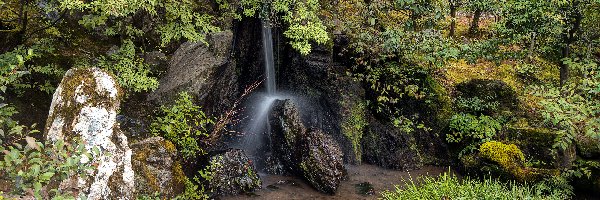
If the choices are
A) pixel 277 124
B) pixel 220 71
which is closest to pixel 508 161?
pixel 277 124

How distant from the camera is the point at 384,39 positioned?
34.4ft

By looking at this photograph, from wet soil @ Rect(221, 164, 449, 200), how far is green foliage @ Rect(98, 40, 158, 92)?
112 inches

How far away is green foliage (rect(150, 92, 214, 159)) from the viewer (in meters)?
7.78

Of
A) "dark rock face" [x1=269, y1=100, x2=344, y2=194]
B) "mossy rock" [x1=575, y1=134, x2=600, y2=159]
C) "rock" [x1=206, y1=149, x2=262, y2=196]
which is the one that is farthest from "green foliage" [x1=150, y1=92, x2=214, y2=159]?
"mossy rock" [x1=575, y1=134, x2=600, y2=159]

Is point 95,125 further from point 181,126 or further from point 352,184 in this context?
point 352,184

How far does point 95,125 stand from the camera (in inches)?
202

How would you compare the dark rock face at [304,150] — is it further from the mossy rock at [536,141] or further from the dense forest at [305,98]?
the mossy rock at [536,141]

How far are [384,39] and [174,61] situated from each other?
215 inches

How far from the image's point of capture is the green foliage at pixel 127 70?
740 cm

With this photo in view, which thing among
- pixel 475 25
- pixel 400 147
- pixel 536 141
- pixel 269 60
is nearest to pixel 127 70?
pixel 269 60

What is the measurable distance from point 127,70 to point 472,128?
331 inches

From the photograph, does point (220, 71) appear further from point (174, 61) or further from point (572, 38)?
point (572, 38)

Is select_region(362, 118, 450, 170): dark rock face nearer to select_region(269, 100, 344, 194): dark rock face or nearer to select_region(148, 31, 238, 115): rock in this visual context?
select_region(269, 100, 344, 194): dark rock face

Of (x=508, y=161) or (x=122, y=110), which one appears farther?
(x=508, y=161)
